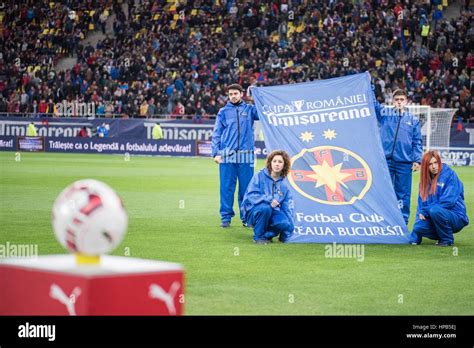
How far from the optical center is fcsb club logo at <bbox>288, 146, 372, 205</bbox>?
13109mm

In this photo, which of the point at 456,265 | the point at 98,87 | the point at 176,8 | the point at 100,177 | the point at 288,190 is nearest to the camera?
the point at 456,265

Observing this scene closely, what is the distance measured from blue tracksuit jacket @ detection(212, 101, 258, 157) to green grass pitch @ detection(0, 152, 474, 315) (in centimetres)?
138

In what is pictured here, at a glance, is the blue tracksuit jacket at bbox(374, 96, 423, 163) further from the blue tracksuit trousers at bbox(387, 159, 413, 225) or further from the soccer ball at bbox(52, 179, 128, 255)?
the soccer ball at bbox(52, 179, 128, 255)

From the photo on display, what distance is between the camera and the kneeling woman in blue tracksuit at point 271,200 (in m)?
A: 12.6

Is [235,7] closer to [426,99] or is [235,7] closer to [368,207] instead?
[426,99]

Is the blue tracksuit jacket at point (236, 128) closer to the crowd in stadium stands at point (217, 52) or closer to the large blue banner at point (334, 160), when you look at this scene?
the large blue banner at point (334, 160)

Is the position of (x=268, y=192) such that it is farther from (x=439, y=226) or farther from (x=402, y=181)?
(x=402, y=181)

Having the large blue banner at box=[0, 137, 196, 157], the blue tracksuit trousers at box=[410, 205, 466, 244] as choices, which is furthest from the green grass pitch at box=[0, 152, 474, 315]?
the large blue banner at box=[0, 137, 196, 157]

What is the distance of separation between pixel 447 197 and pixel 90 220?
8725 millimetres

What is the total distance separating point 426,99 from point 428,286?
2925cm

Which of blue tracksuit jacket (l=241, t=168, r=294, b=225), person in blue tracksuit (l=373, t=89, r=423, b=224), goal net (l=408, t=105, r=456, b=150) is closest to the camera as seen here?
blue tracksuit jacket (l=241, t=168, r=294, b=225)

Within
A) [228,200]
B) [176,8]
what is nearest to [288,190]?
[228,200]

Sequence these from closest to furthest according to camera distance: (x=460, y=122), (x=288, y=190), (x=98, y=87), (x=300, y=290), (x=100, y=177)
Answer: (x=300, y=290) < (x=288, y=190) < (x=100, y=177) < (x=460, y=122) < (x=98, y=87)

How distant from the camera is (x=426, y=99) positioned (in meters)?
37.8
